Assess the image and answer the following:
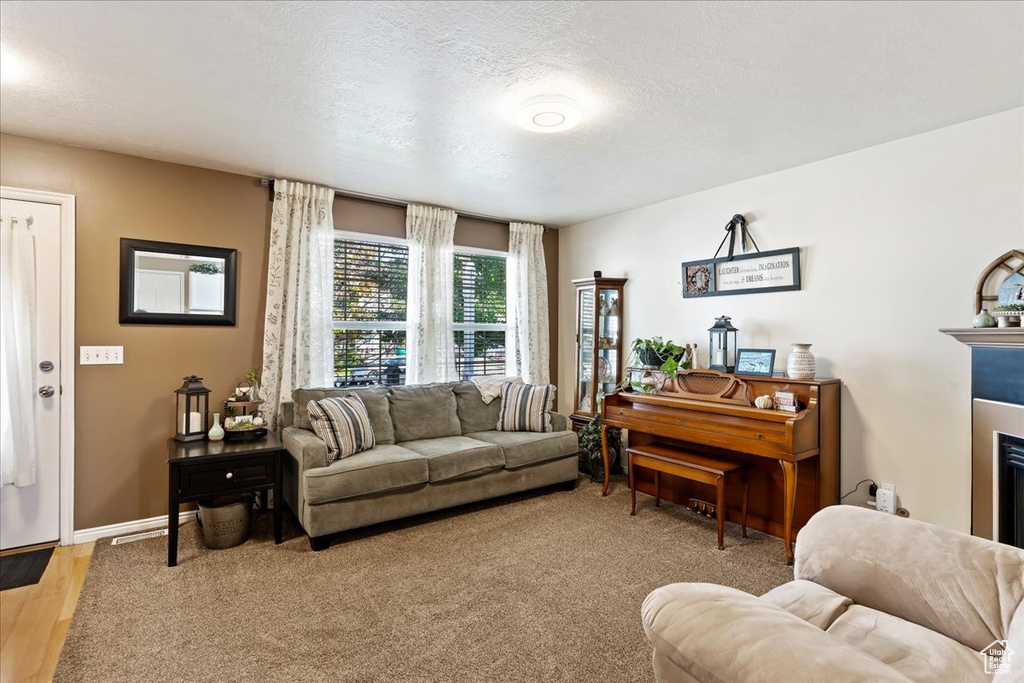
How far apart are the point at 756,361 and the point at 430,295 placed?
2.65m

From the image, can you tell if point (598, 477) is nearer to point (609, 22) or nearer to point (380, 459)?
point (380, 459)

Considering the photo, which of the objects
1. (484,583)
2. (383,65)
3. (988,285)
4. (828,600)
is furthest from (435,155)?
(988,285)

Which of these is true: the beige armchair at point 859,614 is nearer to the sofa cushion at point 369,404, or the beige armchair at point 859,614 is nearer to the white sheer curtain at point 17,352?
the sofa cushion at point 369,404

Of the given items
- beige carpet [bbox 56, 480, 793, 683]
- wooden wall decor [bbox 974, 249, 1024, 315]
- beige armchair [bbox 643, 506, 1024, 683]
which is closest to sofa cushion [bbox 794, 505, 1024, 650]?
beige armchair [bbox 643, 506, 1024, 683]

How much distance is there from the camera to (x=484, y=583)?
257 centimetres

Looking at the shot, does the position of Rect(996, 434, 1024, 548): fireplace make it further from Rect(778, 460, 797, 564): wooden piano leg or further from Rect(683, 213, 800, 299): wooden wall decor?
Rect(683, 213, 800, 299): wooden wall decor

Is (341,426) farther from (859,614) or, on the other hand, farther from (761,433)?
(859,614)

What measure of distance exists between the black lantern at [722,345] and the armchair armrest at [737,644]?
2.62 meters

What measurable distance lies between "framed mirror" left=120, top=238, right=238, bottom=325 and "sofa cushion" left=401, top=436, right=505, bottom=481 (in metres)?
1.66

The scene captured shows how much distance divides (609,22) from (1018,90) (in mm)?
2055

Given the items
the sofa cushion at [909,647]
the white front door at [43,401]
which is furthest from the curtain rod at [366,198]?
the sofa cushion at [909,647]

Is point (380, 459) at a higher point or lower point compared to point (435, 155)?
lower

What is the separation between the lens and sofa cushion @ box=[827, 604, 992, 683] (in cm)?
118

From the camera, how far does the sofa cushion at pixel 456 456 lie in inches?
132
